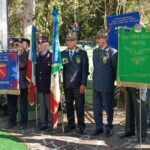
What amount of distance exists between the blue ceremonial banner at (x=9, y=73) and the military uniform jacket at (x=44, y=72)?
0.46 meters

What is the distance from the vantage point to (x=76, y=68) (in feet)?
30.1

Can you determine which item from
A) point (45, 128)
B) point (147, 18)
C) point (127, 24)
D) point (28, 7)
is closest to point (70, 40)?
point (127, 24)

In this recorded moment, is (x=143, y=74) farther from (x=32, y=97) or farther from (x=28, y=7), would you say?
(x=28, y=7)

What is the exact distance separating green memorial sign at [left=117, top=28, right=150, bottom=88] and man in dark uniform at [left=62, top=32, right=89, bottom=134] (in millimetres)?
1212

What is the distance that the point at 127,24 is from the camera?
962 cm

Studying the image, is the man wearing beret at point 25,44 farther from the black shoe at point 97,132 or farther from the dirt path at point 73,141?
the black shoe at point 97,132

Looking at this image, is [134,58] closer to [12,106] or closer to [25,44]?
[25,44]

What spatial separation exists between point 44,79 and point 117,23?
1904 millimetres

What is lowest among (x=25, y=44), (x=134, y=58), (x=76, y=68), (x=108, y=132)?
(x=108, y=132)

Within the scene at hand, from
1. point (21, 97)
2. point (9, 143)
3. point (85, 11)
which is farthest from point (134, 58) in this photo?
point (85, 11)

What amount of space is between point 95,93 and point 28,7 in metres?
5.19

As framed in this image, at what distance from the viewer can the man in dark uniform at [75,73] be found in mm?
9117

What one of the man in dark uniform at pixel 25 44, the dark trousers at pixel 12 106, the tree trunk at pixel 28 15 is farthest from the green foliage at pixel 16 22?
the dark trousers at pixel 12 106

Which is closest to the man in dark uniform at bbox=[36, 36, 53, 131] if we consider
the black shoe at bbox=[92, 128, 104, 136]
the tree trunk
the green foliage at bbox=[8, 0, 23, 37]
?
the black shoe at bbox=[92, 128, 104, 136]
